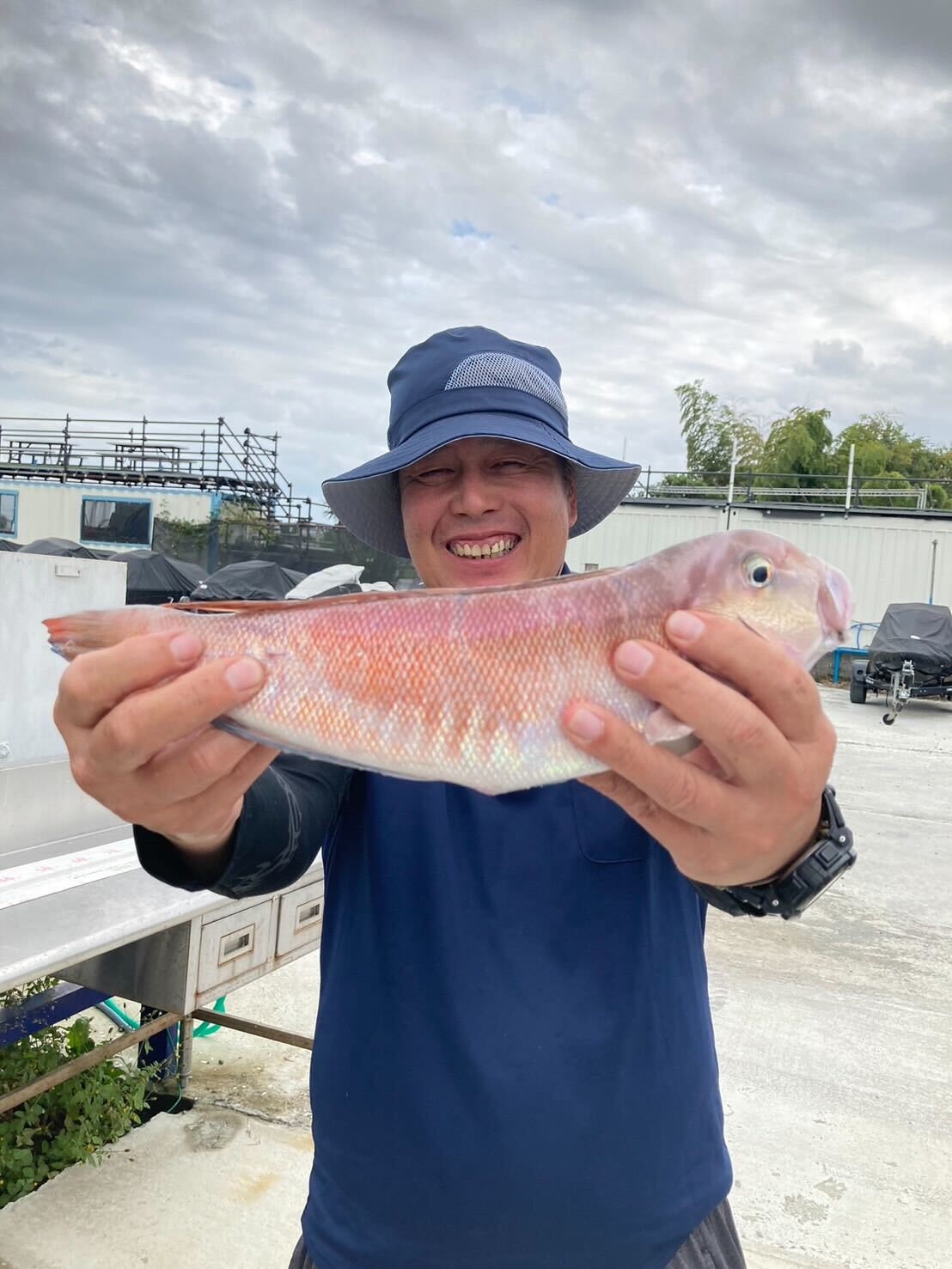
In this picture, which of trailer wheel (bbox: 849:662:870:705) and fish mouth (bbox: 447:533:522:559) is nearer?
fish mouth (bbox: 447:533:522:559)

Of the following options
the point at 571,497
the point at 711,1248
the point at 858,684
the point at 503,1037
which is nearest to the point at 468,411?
the point at 571,497

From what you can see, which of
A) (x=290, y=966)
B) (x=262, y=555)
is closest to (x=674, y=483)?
(x=262, y=555)

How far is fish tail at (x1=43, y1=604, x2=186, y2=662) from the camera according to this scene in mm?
1474

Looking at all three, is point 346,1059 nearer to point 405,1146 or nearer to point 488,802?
point 405,1146

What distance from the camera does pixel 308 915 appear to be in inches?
139

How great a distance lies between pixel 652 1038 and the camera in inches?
63.9

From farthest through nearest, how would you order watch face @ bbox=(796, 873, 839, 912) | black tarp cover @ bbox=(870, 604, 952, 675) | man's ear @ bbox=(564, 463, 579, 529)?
black tarp cover @ bbox=(870, 604, 952, 675)
man's ear @ bbox=(564, 463, 579, 529)
watch face @ bbox=(796, 873, 839, 912)

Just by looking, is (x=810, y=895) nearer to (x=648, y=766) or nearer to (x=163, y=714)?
(x=648, y=766)

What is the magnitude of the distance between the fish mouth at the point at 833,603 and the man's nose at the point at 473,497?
0.79 metres

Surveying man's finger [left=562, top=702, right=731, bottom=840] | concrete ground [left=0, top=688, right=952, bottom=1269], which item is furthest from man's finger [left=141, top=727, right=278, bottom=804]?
concrete ground [left=0, top=688, right=952, bottom=1269]

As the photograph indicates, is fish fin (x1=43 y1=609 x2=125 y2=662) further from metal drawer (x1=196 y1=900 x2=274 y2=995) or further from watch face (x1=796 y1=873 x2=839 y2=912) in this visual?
metal drawer (x1=196 y1=900 x2=274 y2=995)

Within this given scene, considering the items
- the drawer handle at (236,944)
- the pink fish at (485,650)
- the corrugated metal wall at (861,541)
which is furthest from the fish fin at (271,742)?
the corrugated metal wall at (861,541)

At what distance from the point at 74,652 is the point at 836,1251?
127 inches

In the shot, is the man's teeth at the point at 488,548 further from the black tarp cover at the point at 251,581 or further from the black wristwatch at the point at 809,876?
the black tarp cover at the point at 251,581
